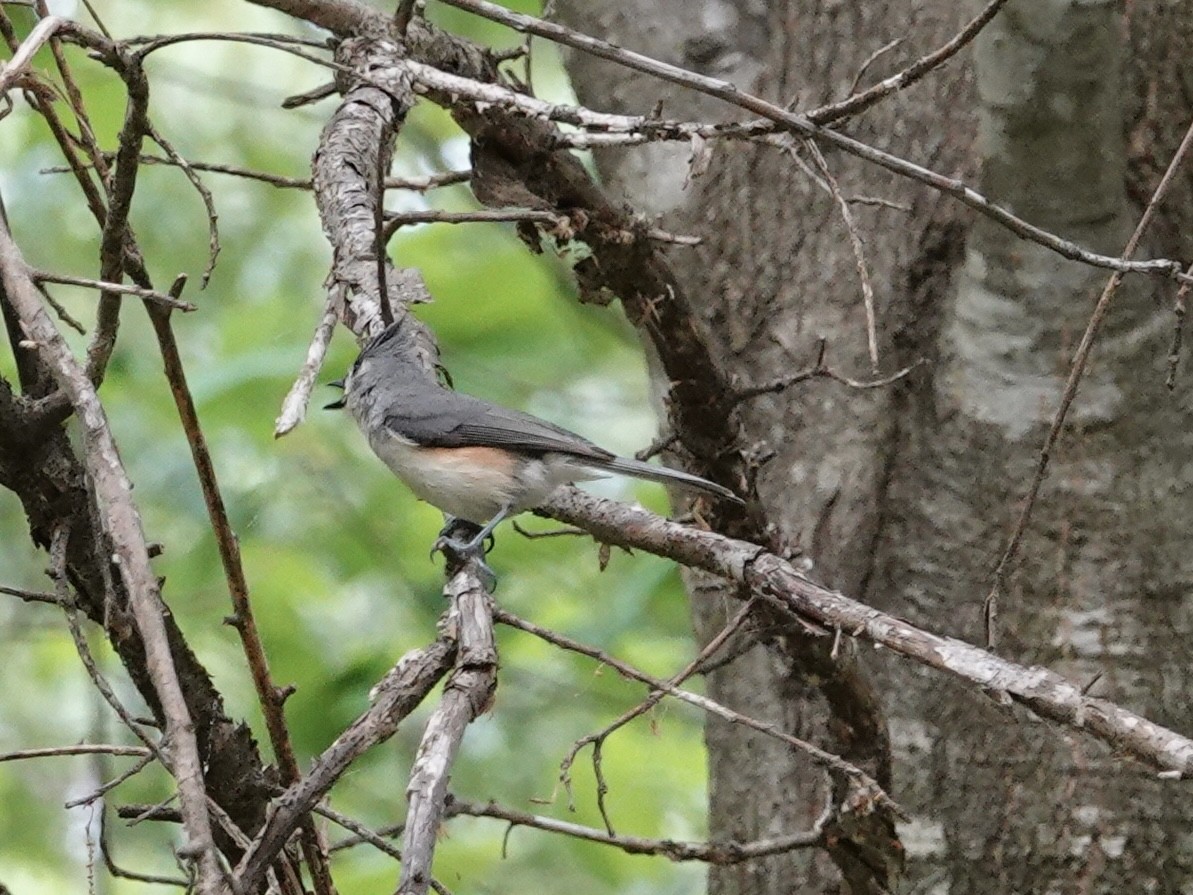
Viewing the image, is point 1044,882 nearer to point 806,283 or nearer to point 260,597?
point 806,283

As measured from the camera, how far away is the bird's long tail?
2713 mm

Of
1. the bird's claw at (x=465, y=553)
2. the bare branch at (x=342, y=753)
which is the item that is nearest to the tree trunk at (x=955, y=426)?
the bird's claw at (x=465, y=553)

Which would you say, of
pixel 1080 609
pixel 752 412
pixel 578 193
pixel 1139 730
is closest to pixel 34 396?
pixel 578 193

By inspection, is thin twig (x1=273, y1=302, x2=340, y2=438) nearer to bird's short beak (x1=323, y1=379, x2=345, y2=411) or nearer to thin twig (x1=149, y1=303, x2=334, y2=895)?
thin twig (x1=149, y1=303, x2=334, y2=895)

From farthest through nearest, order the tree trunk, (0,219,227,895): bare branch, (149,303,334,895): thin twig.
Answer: the tree trunk
(149,303,334,895): thin twig
(0,219,227,895): bare branch

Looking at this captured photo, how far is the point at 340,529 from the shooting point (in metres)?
4.59

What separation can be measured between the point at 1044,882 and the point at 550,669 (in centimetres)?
288

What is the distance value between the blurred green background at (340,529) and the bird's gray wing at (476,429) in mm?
617

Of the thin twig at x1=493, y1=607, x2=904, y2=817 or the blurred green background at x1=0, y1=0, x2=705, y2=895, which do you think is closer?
the thin twig at x1=493, y1=607, x2=904, y2=817

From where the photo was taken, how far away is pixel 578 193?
2.71 meters

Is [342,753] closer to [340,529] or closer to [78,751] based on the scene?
[78,751]

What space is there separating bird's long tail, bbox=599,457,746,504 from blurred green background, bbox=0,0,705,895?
556mm

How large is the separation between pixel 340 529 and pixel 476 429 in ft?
5.03

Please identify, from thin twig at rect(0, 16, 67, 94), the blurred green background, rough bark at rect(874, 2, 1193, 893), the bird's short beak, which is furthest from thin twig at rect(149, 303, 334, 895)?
rough bark at rect(874, 2, 1193, 893)
